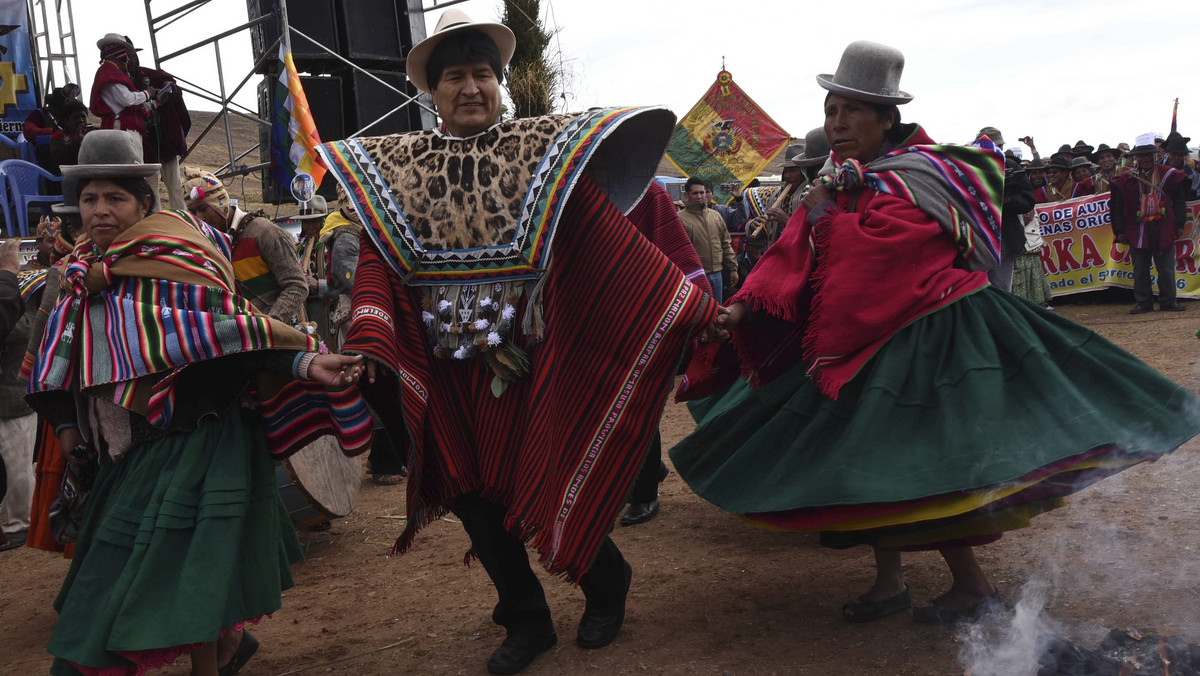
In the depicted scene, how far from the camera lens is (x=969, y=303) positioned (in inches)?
136

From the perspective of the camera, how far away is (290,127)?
9883mm

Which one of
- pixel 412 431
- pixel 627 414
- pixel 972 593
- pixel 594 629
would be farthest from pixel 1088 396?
pixel 412 431

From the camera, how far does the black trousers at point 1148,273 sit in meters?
12.2

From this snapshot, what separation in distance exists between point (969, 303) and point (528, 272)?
1.51m

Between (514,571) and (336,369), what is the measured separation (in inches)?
38.0

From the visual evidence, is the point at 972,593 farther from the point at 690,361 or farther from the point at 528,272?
the point at 528,272

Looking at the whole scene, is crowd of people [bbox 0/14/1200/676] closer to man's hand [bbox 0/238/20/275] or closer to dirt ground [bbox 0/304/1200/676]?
dirt ground [bbox 0/304/1200/676]

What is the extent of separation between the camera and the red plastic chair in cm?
1090

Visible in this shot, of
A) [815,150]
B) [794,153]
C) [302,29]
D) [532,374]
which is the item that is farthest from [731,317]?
[302,29]

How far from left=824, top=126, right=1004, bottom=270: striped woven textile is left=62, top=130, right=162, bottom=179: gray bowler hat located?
2.42 meters

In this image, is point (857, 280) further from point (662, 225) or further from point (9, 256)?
point (9, 256)

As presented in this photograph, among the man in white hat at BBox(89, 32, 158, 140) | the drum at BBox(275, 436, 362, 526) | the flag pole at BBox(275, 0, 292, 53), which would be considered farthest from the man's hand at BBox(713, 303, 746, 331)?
the flag pole at BBox(275, 0, 292, 53)

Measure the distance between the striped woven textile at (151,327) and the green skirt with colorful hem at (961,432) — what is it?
148cm

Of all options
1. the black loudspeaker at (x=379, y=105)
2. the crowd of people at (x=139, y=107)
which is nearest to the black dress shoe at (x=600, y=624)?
the crowd of people at (x=139, y=107)
